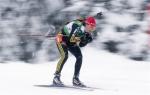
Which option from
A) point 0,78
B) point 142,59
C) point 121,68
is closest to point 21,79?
point 0,78

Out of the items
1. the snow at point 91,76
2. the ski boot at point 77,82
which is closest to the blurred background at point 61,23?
the snow at point 91,76

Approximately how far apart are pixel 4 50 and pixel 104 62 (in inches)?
123

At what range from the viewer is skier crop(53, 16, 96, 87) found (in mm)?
11797

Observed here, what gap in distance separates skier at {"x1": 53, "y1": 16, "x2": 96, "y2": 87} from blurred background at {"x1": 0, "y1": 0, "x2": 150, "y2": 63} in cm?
422

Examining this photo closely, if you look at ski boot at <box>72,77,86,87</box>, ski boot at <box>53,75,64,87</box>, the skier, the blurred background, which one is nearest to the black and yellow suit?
the skier

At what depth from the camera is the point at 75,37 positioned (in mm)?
Result: 11859

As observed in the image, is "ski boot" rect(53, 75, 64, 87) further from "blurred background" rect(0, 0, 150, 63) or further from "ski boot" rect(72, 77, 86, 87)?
"blurred background" rect(0, 0, 150, 63)

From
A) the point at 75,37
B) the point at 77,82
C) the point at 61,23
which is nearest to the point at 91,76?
the point at 77,82

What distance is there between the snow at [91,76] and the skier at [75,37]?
50cm

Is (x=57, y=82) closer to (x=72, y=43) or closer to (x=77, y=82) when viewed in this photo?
(x=77, y=82)

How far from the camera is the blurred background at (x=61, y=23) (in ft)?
53.9

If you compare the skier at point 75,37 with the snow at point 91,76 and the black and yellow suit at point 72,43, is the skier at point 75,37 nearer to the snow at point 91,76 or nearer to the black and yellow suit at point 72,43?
the black and yellow suit at point 72,43

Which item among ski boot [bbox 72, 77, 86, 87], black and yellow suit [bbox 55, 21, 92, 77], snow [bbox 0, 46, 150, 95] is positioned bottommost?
snow [bbox 0, 46, 150, 95]

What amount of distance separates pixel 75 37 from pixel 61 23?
562 centimetres
